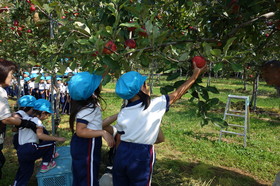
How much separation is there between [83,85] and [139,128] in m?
0.51

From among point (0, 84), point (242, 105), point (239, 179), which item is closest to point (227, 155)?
point (239, 179)

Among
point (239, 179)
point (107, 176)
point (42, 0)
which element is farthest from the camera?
point (239, 179)

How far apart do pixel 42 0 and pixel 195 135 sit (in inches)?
178

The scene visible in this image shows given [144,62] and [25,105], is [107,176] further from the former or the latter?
[144,62]

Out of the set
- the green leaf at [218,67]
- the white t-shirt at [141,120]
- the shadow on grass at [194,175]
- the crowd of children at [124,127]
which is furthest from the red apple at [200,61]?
the shadow on grass at [194,175]

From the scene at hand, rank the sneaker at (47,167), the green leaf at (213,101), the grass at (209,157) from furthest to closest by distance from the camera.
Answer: the grass at (209,157)
the sneaker at (47,167)
the green leaf at (213,101)

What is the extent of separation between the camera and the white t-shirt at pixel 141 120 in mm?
1635

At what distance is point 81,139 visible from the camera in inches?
74.5

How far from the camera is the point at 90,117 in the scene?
1816 millimetres

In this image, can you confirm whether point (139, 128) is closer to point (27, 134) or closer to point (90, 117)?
point (90, 117)

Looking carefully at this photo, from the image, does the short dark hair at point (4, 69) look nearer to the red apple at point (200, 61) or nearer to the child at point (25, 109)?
the child at point (25, 109)

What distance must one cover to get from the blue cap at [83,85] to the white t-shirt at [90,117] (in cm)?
12

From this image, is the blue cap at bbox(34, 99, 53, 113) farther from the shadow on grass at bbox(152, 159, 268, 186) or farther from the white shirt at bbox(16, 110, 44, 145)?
the shadow on grass at bbox(152, 159, 268, 186)

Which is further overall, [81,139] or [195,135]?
[195,135]
